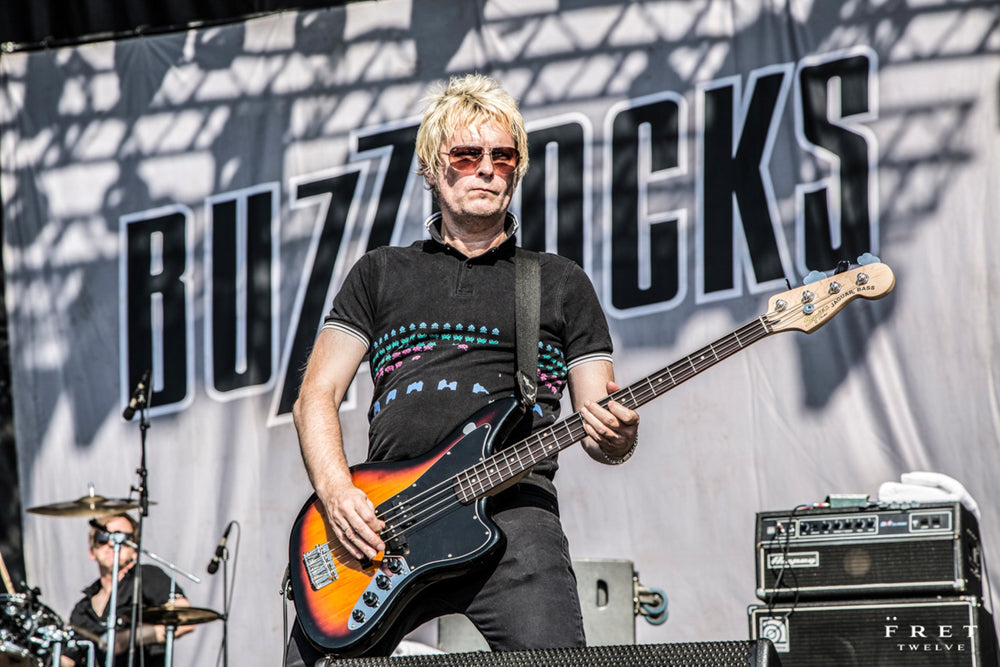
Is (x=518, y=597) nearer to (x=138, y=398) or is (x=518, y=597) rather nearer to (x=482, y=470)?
(x=482, y=470)

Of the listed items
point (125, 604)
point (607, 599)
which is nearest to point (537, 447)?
point (607, 599)

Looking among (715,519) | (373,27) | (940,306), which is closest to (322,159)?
(373,27)

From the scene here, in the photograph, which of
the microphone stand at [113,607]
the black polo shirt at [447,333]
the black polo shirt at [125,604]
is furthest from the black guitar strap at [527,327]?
the black polo shirt at [125,604]

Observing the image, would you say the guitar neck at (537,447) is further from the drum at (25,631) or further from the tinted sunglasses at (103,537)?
the tinted sunglasses at (103,537)

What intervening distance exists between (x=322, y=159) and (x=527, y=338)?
3975mm

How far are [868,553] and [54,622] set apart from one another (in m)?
3.51

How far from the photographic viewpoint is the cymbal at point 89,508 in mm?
5992

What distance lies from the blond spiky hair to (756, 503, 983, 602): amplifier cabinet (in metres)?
1.81

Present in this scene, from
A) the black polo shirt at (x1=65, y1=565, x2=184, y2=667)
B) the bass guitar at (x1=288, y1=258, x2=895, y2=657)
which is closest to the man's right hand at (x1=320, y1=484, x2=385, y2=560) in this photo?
the bass guitar at (x1=288, y1=258, x2=895, y2=657)

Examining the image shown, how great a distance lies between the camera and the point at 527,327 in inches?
123

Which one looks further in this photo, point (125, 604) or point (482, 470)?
point (125, 604)

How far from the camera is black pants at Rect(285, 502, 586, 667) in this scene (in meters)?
2.85

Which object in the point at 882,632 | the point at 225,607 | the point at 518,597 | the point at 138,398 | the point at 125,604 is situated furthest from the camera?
the point at 125,604

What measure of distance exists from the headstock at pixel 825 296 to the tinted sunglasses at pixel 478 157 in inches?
30.5
